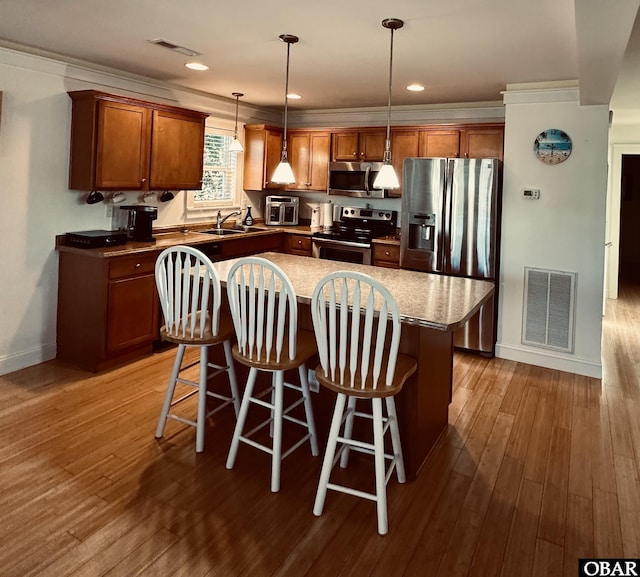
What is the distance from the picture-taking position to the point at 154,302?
421 centimetres

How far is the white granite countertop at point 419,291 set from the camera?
2.17 meters

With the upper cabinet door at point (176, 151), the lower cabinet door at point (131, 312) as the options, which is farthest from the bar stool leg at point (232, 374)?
the upper cabinet door at point (176, 151)

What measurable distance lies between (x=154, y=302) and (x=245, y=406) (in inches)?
80.5

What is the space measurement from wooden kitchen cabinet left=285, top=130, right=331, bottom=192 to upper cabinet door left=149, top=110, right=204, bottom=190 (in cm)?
147

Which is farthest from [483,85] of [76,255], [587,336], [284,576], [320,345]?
[284,576]

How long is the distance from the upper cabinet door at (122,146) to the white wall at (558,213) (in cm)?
302

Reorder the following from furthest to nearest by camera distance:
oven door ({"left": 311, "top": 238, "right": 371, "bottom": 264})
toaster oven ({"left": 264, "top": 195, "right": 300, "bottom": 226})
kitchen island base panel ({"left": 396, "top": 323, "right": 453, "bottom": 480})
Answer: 1. toaster oven ({"left": 264, "top": 195, "right": 300, "bottom": 226})
2. oven door ({"left": 311, "top": 238, "right": 371, "bottom": 264})
3. kitchen island base panel ({"left": 396, "top": 323, "right": 453, "bottom": 480})

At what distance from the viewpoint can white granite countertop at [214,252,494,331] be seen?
2.17 metres

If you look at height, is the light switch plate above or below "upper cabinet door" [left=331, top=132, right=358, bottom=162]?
below

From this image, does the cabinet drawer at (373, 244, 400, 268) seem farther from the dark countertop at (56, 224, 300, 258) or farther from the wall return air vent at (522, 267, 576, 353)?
the wall return air vent at (522, 267, 576, 353)

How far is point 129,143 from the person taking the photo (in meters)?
4.07

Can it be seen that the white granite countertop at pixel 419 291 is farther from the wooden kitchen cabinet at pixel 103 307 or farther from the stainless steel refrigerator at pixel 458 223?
the stainless steel refrigerator at pixel 458 223

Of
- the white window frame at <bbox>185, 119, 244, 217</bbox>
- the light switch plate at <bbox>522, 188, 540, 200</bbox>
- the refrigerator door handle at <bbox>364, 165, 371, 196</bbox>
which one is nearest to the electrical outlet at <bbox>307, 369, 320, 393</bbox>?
the light switch plate at <bbox>522, 188, 540, 200</bbox>

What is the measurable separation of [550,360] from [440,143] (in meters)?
2.31
